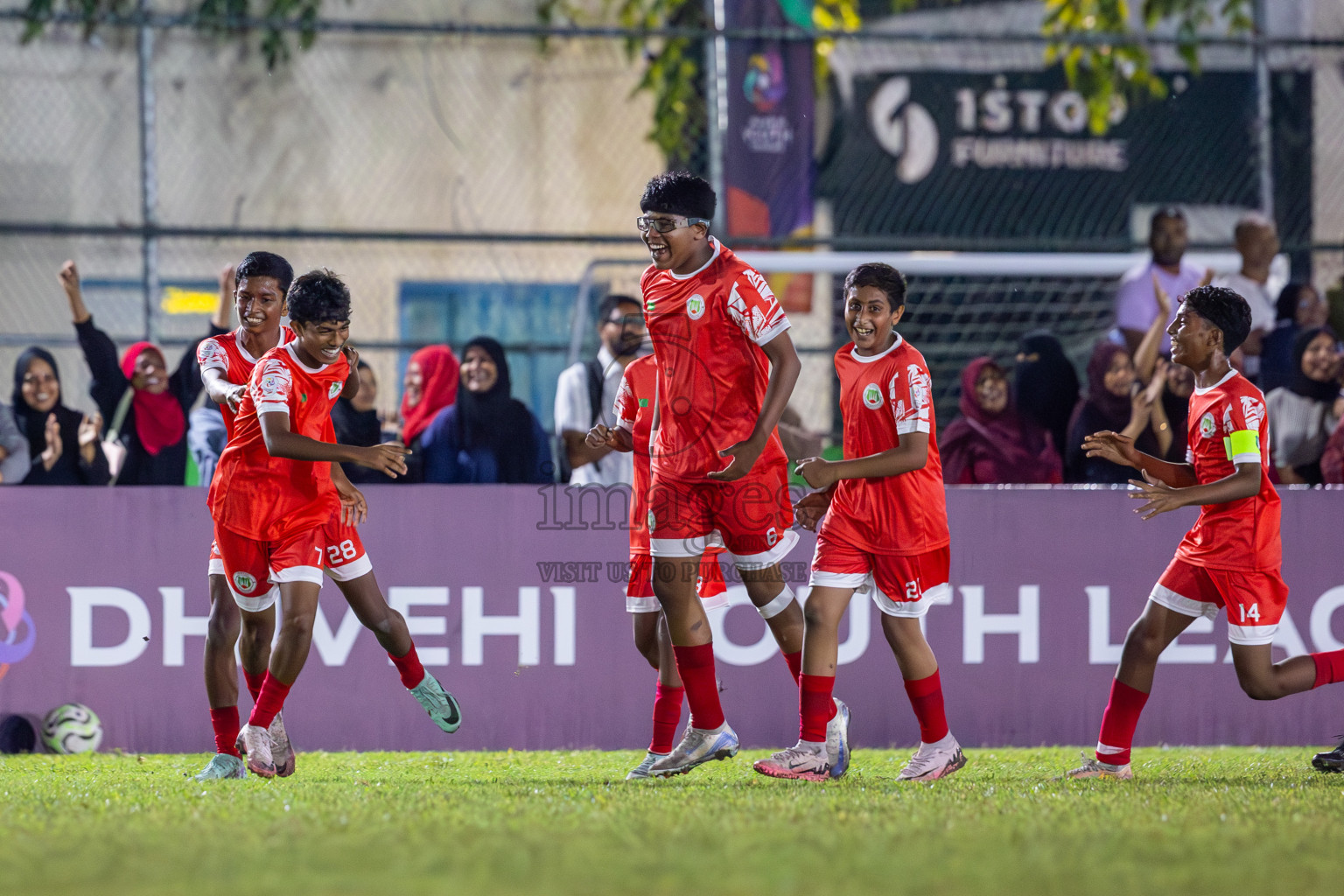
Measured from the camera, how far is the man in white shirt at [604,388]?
7379 millimetres

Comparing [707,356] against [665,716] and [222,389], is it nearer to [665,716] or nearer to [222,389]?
[665,716]

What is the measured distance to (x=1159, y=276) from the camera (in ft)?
28.4

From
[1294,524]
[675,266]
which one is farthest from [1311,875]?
[1294,524]

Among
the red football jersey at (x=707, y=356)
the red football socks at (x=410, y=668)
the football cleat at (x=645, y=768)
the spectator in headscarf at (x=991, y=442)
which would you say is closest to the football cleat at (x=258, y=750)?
the red football socks at (x=410, y=668)

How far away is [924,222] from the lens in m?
12.5

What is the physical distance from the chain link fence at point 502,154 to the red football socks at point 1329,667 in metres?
5.94

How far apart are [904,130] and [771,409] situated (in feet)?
27.3

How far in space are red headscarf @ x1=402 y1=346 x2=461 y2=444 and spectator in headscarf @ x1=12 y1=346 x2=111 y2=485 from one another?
1.50 meters

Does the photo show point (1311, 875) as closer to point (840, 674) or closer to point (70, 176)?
point (840, 674)

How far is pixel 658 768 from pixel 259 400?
1.91 meters

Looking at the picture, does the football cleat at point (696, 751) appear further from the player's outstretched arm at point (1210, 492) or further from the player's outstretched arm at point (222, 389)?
the player's outstretched arm at point (222, 389)

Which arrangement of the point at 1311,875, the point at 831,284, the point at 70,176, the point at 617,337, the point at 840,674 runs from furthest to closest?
the point at 70,176, the point at 831,284, the point at 617,337, the point at 840,674, the point at 1311,875

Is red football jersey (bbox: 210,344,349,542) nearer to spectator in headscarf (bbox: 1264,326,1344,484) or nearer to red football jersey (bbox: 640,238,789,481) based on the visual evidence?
red football jersey (bbox: 640,238,789,481)

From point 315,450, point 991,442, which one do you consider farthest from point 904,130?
point 315,450
